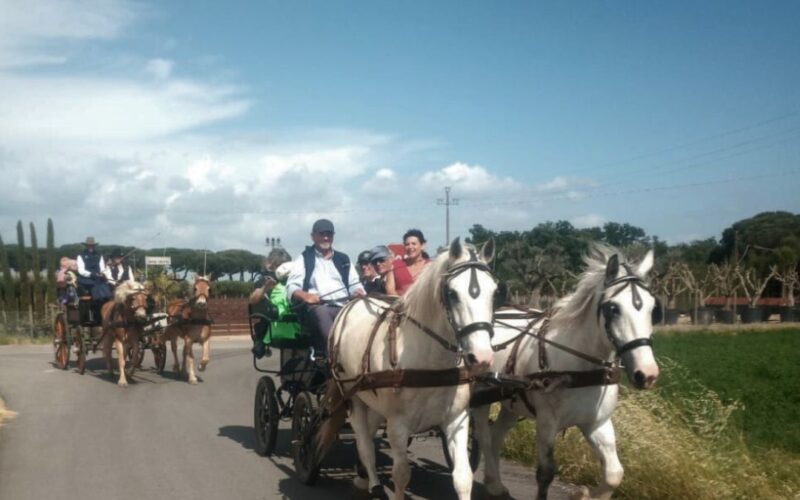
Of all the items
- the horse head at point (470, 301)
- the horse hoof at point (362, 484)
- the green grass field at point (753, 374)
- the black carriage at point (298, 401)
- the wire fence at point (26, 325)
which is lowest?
the green grass field at point (753, 374)

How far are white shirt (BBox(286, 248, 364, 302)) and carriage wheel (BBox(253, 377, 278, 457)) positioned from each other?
4.90ft

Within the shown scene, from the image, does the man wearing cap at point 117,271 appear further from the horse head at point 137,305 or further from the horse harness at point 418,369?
the horse harness at point 418,369

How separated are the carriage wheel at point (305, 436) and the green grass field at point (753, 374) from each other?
473 centimetres

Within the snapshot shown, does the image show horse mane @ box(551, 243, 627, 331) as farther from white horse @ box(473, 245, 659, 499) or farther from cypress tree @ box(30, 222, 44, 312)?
cypress tree @ box(30, 222, 44, 312)

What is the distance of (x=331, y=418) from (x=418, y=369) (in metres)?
A: 1.51

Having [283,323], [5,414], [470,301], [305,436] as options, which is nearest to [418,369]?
[470,301]

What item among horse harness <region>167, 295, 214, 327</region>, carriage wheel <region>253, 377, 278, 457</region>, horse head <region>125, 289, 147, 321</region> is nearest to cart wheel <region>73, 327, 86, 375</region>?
horse harness <region>167, 295, 214, 327</region>

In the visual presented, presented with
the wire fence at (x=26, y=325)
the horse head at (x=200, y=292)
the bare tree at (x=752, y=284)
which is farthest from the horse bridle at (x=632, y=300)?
the bare tree at (x=752, y=284)

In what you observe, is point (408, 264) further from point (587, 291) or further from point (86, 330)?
point (86, 330)

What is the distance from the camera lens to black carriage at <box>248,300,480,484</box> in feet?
24.6

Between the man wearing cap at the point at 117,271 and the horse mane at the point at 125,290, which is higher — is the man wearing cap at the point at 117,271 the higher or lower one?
the higher one

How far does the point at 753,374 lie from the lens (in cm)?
1811

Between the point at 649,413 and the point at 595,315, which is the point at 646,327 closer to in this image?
the point at 595,315

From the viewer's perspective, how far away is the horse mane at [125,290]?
15422mm
